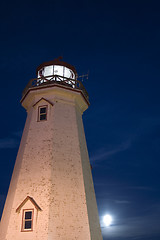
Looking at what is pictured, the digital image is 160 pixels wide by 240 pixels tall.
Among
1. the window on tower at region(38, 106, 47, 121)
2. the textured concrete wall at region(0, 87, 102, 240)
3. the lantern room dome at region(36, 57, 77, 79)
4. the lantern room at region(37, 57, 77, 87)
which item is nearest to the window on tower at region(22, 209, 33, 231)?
the textured concrete wall at region(0, 87, 102, 240)

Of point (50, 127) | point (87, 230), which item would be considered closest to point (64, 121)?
point (50, 127)

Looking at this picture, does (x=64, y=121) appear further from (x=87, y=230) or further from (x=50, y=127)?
(x=87, y=230)

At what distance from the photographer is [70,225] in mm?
11383

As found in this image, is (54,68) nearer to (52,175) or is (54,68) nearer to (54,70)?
(54,70)

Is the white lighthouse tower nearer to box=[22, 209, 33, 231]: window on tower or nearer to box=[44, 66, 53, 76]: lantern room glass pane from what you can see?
box=[22, 209, 33, 231]: window on tower

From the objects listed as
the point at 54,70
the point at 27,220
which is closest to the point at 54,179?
the point at 27,220

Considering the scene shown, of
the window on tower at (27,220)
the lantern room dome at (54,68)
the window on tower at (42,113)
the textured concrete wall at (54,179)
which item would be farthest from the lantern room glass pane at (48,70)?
the window on tower at (27,220)

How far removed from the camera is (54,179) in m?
12.4

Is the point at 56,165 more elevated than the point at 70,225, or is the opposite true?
the point at 56,165

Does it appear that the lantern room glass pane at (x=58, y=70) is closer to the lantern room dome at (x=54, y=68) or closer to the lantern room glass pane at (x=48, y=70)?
the lantern room dome at (x=54, y=68)

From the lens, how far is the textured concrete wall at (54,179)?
11312 millimetres

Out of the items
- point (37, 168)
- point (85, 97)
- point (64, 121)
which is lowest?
point (37, 168)

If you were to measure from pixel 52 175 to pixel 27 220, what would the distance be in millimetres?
2504

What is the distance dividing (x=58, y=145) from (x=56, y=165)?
131 centimetres
